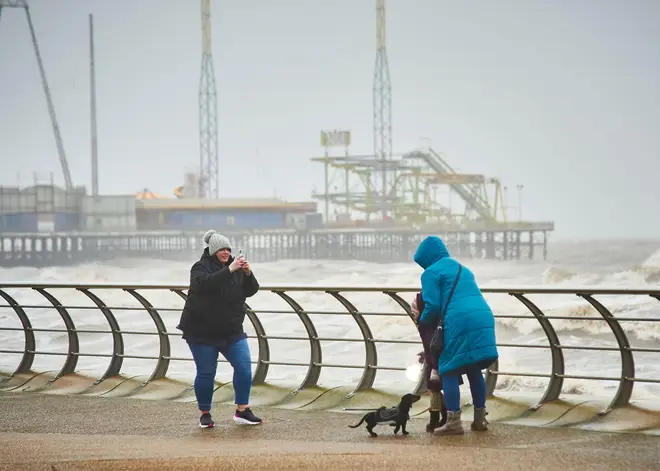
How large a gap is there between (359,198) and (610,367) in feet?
266

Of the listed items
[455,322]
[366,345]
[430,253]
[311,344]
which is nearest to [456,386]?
[455,322]

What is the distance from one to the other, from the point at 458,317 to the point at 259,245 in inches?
3906

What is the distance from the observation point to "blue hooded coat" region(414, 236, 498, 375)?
17.5 feet

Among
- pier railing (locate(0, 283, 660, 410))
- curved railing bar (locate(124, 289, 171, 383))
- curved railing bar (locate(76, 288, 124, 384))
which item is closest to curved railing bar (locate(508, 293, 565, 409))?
pier railing (locate(0, 283, 660, 410))

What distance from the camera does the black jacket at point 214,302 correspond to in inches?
230

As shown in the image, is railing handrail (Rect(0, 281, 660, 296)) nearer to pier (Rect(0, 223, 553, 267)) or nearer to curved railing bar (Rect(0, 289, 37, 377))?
curved railing bar (Rect(0, 289, 37, 377))

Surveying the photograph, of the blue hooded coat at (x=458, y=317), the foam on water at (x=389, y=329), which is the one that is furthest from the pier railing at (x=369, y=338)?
the blue hooded coat at (x=458, y=317)

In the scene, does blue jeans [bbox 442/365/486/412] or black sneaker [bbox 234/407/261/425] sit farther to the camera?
black sneaker [bbox 234/407/261/425]

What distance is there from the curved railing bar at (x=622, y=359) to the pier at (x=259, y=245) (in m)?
95.2

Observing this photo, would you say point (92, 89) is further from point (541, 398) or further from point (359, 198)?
point (541, 398)

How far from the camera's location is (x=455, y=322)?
17.6ft

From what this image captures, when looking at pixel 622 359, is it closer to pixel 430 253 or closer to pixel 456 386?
pixel 456 386

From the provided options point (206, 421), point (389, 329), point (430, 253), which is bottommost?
point (389, 329)

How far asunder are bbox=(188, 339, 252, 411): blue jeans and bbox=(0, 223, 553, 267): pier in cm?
9468
